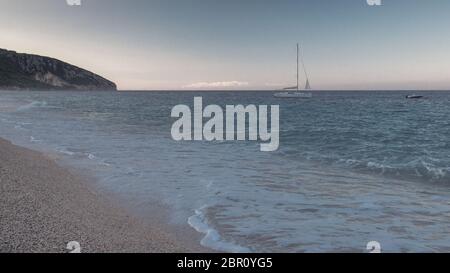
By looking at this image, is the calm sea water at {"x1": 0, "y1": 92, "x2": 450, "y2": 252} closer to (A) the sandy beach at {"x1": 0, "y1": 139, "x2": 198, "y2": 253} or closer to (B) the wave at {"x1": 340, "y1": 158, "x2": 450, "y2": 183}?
(B) the wave at {"x1": 340, "y1": 158, "x2": 450, "y2": 183}

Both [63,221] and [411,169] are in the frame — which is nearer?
[63,221]

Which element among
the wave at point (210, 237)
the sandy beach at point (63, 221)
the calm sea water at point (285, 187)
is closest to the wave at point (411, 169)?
the calm sea water at point (285, 187)

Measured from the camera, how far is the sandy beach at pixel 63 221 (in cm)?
681

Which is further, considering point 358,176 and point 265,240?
point 358,176

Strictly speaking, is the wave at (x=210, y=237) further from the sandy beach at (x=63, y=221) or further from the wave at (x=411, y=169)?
the wave at (x=411, y=169)

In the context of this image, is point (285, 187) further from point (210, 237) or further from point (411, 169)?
point (411, 169)

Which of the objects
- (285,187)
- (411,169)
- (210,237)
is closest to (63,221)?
(210,237)

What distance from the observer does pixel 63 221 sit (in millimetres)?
8039

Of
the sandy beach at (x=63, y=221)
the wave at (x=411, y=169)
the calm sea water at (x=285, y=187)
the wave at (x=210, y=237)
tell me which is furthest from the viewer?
the wave at (x=411, y=169)
